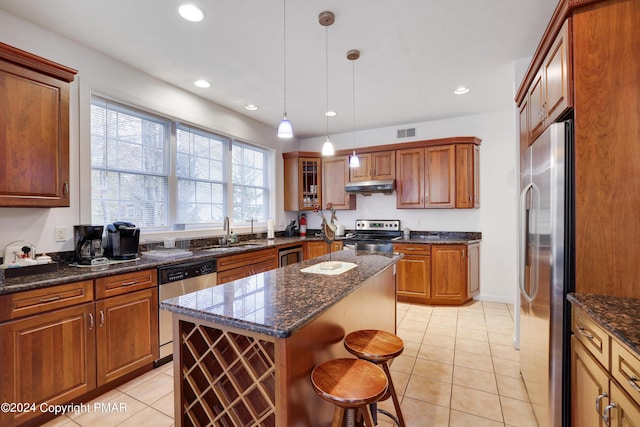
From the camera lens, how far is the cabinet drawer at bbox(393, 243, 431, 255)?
13.4 feet

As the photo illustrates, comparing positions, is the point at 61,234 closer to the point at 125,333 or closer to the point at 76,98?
the point at 125,333

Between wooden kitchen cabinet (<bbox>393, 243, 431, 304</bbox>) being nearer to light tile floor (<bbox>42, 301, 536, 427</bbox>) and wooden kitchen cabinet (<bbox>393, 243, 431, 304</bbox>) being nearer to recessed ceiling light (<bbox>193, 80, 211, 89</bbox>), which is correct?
light tile floor (<bbox>42, 301, 536, 427</bbox>)

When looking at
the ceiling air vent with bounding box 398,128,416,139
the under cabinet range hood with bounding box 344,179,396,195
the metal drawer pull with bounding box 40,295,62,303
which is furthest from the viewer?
the ceiling air vent with bounding box 398,128,416,139

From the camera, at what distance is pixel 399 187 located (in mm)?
4652

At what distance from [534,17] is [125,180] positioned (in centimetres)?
388

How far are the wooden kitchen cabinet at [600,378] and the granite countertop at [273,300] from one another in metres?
1.01

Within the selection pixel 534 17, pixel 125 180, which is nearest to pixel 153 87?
pixel 125 180

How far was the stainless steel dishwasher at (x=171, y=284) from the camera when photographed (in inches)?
99.4

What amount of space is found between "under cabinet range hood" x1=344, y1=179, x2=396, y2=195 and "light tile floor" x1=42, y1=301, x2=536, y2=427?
2096 millimetres

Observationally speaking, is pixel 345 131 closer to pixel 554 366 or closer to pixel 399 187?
pixel 399 187

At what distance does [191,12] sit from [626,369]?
302 centimetres

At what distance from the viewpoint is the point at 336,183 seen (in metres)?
5.18

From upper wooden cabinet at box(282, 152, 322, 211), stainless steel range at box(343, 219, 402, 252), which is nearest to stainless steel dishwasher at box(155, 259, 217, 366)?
stainless steel range at box(343, 219, 402, 252)

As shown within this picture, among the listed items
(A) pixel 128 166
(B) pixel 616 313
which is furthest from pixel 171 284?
(B) pixel 616 313
